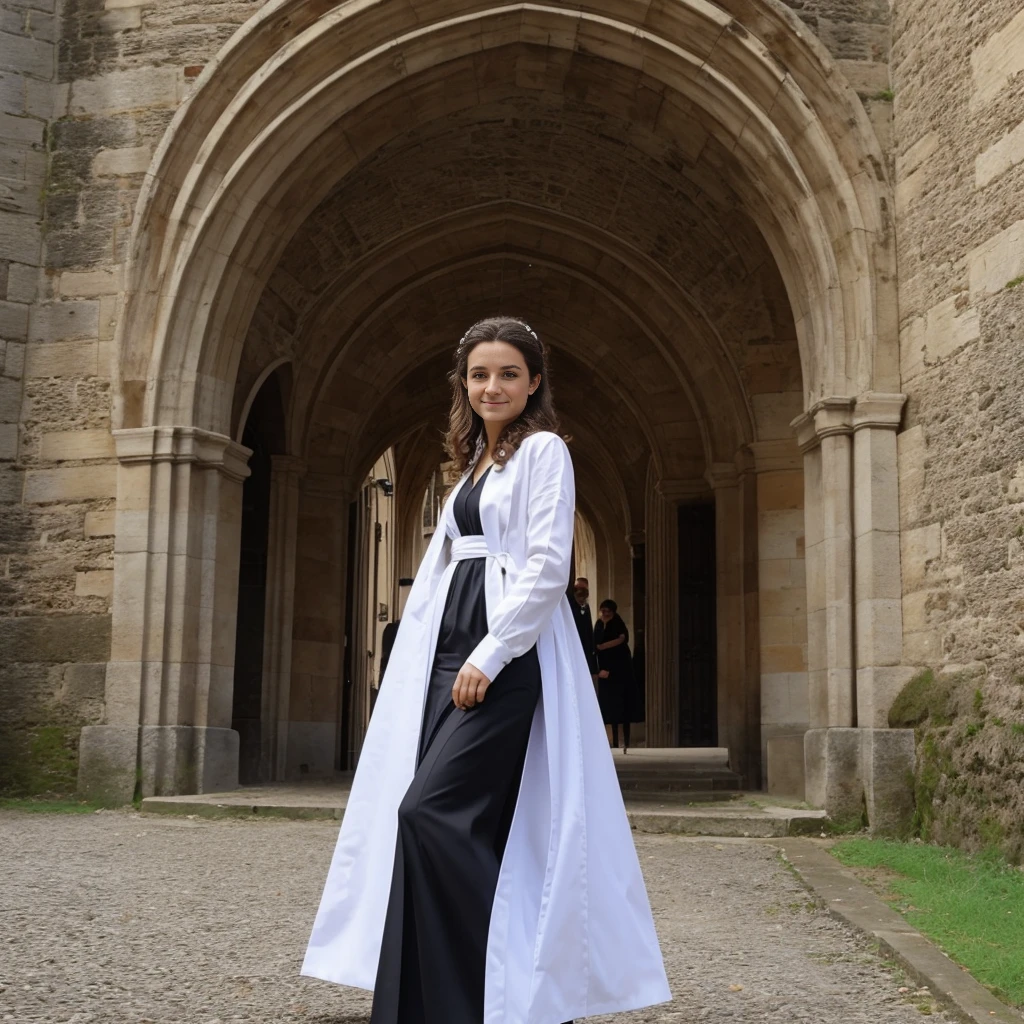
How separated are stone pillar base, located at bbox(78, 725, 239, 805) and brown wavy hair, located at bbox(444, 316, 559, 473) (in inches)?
234

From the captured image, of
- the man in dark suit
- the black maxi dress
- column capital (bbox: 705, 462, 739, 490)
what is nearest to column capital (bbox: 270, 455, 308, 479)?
the man in dark suit

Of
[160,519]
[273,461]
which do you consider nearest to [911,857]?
[160,519]

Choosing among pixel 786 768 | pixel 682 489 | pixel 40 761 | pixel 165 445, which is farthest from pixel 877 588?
pixel 682 489

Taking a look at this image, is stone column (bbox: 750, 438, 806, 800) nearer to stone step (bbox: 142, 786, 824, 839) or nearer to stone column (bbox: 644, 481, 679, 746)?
stone step (bbox: 142, 786, 824, 839)

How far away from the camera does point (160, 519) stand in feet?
28.9

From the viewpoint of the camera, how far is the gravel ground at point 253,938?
3.42m

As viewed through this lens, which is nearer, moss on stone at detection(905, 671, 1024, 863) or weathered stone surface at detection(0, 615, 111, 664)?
moss on stone at detection(905, 671, 1024, 863)

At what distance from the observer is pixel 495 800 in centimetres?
273

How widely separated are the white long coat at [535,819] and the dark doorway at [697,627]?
37.1 feet

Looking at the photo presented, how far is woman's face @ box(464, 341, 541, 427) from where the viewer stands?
304 cm

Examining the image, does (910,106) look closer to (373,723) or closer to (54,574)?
(54,574)

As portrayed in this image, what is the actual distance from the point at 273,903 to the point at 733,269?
25.9ft

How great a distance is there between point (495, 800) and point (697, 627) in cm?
1174

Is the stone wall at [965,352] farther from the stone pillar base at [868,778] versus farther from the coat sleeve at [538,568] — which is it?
the coat sleeve at [538,568]
